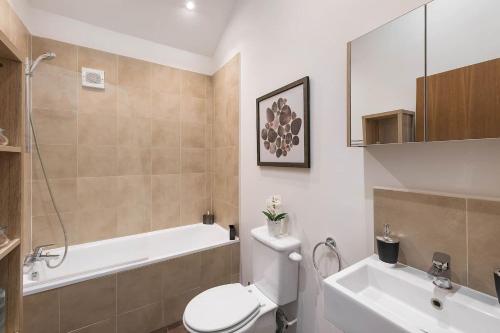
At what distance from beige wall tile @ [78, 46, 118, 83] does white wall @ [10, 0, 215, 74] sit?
0.05 m

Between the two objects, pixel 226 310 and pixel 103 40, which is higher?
pixel 103 40

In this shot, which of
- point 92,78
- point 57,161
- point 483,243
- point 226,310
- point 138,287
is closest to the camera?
point 483,243

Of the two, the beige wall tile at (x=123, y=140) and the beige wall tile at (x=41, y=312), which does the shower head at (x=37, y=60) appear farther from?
the beige wall tile at (x=41, y=312)

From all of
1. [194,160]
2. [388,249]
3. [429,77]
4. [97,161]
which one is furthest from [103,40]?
[388,249]

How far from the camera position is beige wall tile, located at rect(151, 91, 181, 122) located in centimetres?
245

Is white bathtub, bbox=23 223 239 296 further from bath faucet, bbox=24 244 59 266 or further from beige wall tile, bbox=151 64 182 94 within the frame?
beige wall tile, bbox=151 64 182 94

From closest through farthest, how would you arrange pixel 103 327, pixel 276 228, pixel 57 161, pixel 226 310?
pixel 226 310 → pixel 276 228 → pixel 103 327 → pixel 57 161

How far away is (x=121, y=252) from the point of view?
2.28m

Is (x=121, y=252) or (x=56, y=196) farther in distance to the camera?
(x=121, y=252)

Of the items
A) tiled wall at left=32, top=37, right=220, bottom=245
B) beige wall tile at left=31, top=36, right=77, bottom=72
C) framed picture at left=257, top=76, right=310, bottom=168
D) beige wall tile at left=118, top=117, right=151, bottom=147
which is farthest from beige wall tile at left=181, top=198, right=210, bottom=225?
beige wall tile at left=31, top=36, right=77, bottom=72

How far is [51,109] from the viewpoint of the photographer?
198 centimetres

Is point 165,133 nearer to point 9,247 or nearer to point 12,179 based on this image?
point 12,179

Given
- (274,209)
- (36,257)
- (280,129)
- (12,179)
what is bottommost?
(36,257)

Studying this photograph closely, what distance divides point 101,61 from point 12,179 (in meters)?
1.73
